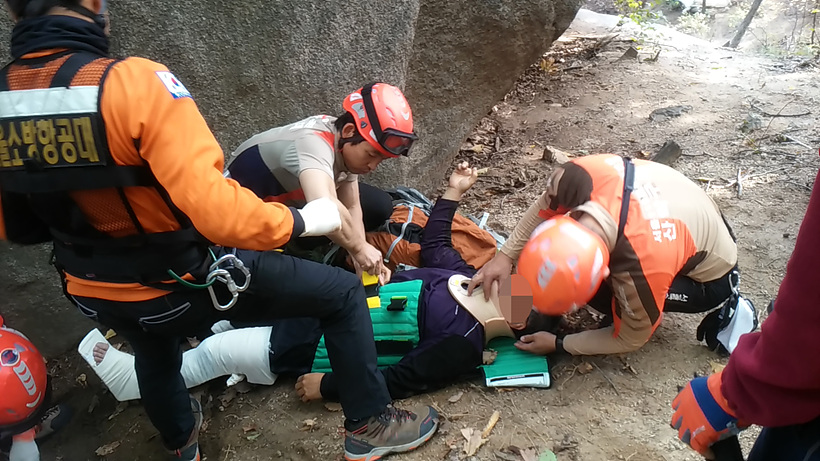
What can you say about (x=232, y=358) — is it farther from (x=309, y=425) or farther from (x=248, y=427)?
(x=309, y=425)

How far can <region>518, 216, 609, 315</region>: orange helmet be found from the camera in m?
2.38

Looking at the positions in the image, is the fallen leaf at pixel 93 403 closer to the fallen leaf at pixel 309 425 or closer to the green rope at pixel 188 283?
the fallen leaf at pixel 309 425

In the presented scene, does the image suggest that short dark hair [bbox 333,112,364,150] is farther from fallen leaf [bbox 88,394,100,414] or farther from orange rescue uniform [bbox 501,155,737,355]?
fallen leaf [bbox 88,394,100,414]

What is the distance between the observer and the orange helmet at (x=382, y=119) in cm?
315

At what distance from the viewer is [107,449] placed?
10.6 ft

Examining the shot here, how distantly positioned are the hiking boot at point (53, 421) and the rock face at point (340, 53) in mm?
513

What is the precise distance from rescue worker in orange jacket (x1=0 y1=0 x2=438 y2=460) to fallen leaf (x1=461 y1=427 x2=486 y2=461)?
3.39ft

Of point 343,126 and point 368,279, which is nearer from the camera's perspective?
point 343,126

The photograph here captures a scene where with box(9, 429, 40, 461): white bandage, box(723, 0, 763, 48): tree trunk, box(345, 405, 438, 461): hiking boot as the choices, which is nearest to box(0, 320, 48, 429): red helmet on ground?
box(9, 429, 40, 461): white bandage

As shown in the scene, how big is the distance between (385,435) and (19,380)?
5.96 ft

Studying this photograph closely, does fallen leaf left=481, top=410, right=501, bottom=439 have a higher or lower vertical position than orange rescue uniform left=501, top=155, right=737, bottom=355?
lower

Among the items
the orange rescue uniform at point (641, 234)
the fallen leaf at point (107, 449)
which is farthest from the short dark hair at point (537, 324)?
the fallen leaf at point (107, 449)

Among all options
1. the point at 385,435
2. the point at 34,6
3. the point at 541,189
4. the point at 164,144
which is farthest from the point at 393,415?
the point at 541,189

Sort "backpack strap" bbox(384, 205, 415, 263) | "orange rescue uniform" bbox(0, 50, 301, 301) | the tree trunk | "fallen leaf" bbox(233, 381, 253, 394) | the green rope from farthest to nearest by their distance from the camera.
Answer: the tree trunk
"backpack strap" bbox(384, 205, 415, 263)
"fallen leaf" bbox(233, 381, 253, 394)
the green rope
"orange rescue uniform" bbox(0, 50, 301, 301)
